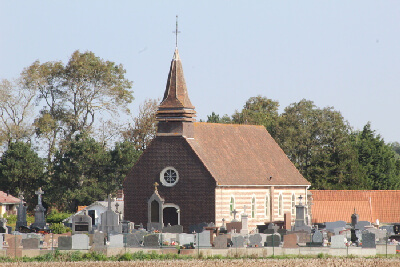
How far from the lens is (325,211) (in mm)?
81188

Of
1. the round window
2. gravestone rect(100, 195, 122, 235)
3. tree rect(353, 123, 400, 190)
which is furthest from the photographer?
tree rect(353, 123, 400, 190)

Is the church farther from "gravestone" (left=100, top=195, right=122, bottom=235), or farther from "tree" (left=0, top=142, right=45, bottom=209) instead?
"tree" (left=0, top=142, right=45, bottom=209)

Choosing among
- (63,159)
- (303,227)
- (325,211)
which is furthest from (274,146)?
(63,159)

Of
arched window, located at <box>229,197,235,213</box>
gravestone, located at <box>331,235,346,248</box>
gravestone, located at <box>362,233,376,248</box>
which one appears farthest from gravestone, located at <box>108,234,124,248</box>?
arched window, located at <box>229,197,235,213</box>

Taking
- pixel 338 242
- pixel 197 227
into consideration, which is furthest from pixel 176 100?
pixel 338 242

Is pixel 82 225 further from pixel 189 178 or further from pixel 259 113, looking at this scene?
pixel 259 113

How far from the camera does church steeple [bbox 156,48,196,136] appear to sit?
6869cm

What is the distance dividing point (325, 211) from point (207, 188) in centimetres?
1698

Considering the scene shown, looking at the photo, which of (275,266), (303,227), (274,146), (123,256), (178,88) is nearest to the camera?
(275,266)

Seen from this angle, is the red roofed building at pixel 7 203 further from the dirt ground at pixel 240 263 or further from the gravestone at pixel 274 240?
the dirt ground at pixel 240 263

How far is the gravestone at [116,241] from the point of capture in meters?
51.5

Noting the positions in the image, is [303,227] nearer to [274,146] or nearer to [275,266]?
[274,146]

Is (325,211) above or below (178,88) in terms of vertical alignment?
below

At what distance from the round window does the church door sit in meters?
1.68
